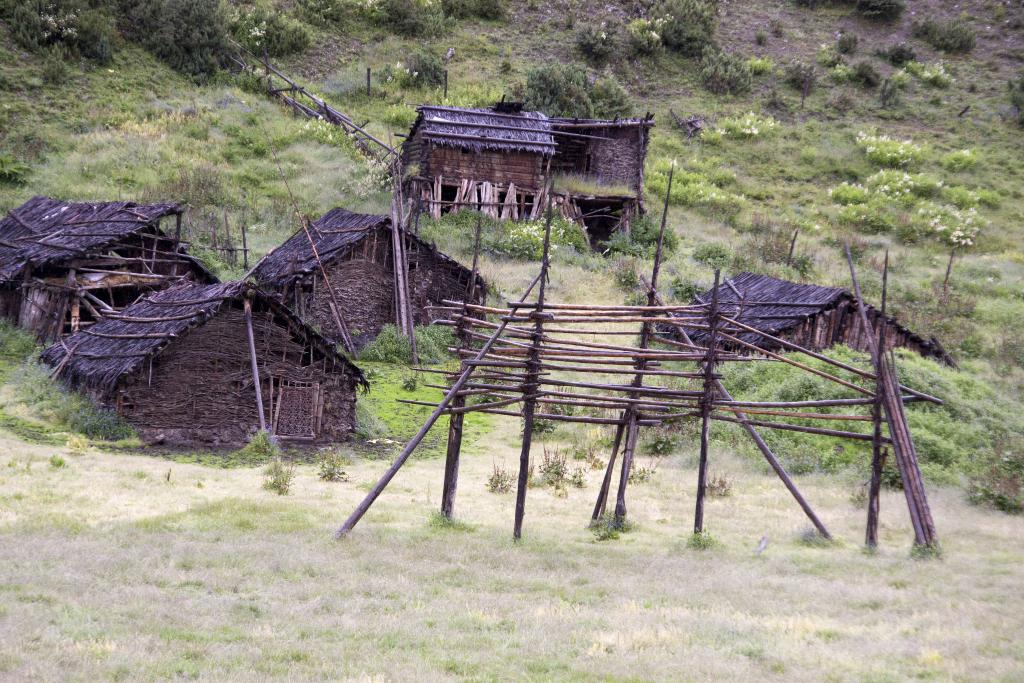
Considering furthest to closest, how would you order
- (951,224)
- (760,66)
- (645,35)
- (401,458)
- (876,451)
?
(645,35)
(760,66)
(951,224)
(876,451)
(401,458)

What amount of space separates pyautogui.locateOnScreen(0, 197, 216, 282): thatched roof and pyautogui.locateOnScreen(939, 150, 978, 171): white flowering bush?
36.9 metres

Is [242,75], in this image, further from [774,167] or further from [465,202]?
[774,167]

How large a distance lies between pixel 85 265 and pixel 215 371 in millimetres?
8051

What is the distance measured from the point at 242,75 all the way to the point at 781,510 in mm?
41310

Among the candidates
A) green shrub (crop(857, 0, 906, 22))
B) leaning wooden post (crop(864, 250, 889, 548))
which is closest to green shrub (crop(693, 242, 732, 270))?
leaning wooden post (crop(864, 250, 889, 548))

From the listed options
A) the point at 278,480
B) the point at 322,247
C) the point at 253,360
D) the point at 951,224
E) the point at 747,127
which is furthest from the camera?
the point at 747,127

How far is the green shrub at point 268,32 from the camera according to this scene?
5359cm

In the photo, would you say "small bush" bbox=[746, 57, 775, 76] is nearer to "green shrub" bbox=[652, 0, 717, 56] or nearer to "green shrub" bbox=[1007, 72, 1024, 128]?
"green shrub" bbox=[652, 0, 717, 56]

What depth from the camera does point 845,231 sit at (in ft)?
141

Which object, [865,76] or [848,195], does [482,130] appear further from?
[865,76]

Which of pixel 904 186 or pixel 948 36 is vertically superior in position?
pixel 948 36

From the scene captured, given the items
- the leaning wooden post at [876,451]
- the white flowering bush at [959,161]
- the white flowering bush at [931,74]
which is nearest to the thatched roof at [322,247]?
the leaning wooden post at [876,451]

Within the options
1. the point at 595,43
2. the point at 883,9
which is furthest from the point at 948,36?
the point at 595,43

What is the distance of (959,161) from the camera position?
49.8 m
